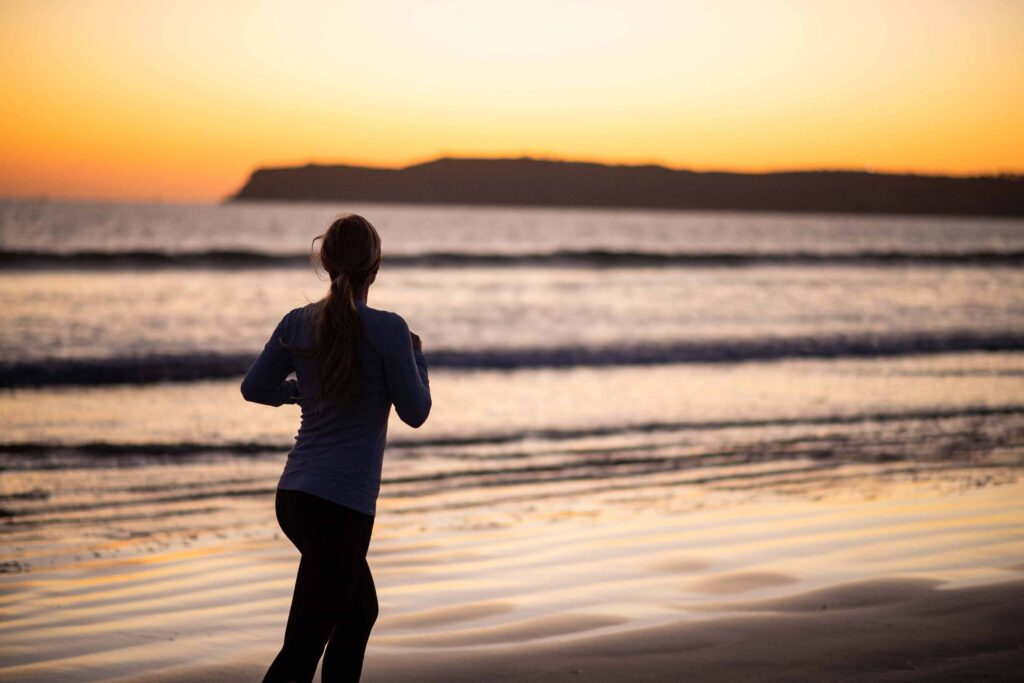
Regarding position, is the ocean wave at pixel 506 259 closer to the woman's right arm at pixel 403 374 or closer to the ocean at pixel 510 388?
the ocean at pixel 510 388

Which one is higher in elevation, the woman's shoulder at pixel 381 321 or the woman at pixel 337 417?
the woman's shoulder at pixel 381 321

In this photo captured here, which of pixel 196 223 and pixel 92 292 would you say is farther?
pixel 196 223

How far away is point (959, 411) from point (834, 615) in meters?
9.11

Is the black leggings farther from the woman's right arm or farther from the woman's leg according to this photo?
the woman's right arm

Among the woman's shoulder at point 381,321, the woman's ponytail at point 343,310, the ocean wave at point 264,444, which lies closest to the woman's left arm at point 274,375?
the woman's ponytail at point 343,310

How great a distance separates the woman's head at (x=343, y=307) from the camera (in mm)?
3184

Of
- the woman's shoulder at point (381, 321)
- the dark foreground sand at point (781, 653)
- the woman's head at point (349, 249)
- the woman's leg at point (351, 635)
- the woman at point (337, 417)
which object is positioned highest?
the woman's head at point (349, 249)

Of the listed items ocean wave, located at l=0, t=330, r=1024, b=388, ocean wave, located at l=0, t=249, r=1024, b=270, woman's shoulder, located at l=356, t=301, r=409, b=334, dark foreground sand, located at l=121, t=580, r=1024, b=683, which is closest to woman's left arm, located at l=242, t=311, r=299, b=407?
woman's shoulder, located at l=356, t=301, r=409, b=334

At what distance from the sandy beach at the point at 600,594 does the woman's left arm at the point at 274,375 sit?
161 cm

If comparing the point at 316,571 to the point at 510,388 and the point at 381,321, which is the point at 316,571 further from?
the point at 510,388

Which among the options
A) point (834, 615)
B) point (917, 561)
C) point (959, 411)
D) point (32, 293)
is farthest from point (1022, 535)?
point (32, 293)

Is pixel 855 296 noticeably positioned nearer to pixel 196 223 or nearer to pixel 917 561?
pixel 917 561

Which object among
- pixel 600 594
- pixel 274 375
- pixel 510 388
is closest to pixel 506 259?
pixel 510 388

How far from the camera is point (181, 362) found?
61.0ft
